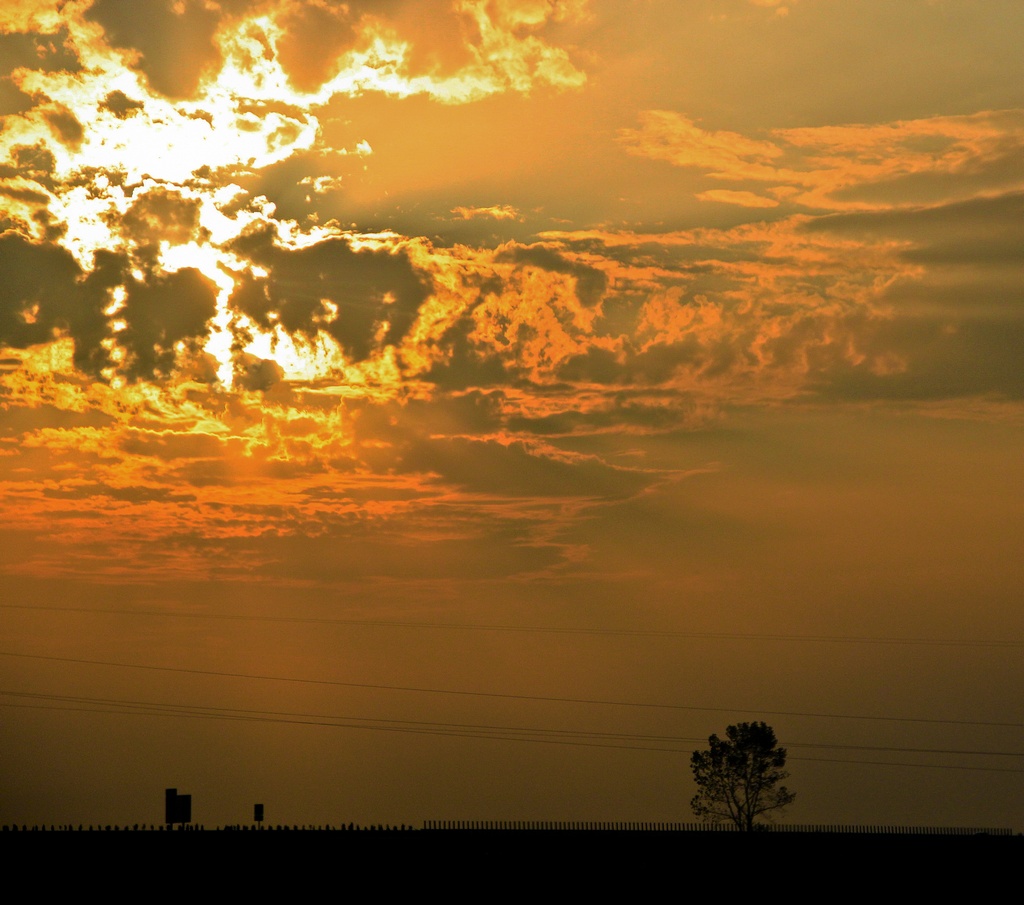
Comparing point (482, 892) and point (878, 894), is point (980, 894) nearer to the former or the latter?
point (878, 894)

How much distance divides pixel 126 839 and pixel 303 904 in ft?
40.5

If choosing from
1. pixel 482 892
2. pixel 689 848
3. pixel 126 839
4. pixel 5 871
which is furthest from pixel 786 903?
pixel 5 871

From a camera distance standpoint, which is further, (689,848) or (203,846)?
(689,848)

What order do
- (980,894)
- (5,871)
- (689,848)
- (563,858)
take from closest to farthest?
(5,871) → (563,858) → (689,848) → (980,894)

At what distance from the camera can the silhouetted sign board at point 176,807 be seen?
87500 mm

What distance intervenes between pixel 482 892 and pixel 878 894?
121 feet

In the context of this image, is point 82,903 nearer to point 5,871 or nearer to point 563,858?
point 5,871

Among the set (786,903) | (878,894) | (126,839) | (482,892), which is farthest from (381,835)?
(878,894)

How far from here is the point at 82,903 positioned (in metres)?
82.9

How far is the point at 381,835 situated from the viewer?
98.9 metres

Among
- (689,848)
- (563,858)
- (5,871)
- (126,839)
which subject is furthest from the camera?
(689,848)

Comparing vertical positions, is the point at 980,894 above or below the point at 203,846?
below

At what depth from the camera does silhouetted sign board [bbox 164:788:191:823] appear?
287 feet

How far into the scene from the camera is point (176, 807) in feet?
289
